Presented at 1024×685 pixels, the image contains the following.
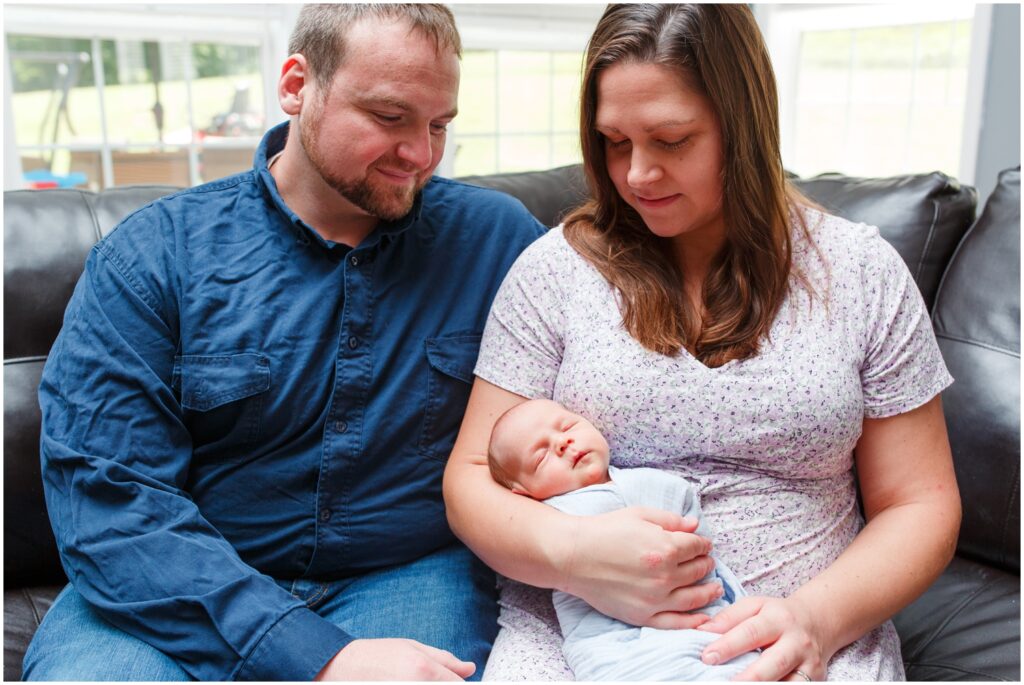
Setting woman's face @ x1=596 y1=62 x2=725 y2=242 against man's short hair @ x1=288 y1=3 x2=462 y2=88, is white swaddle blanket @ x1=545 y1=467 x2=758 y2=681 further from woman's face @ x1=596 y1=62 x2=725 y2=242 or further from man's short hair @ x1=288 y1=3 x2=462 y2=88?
man's short hair @ x1=288 y1=3 x2=462 y2=88

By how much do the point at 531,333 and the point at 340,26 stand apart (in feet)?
1.76

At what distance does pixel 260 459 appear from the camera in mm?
1434

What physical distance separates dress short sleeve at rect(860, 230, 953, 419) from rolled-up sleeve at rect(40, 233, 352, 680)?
812mm

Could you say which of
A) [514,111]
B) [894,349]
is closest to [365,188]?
[894,349]

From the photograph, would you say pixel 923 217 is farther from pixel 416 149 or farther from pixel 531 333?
pixel 416 149

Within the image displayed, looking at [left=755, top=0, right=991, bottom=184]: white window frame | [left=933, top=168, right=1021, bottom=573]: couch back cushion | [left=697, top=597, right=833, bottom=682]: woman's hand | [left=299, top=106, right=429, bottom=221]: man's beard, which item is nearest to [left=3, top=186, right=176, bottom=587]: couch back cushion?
[left=299, top=106, right=429, bottom=221]: man's beard

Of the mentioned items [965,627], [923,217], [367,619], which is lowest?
[965,627]

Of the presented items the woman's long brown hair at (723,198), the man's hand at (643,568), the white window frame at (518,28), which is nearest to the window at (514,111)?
the white window frame at (518,28)

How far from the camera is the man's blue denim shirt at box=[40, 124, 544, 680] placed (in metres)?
1.28

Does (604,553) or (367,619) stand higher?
(604,553)

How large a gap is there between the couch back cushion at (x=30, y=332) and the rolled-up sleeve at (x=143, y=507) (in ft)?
1.05

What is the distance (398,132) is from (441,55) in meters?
0.13

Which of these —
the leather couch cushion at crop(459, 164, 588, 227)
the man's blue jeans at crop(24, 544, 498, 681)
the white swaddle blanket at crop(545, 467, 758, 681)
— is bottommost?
the man's blue jeans at crop(24, 544, 498, 681)

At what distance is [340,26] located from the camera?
54.6 inches
